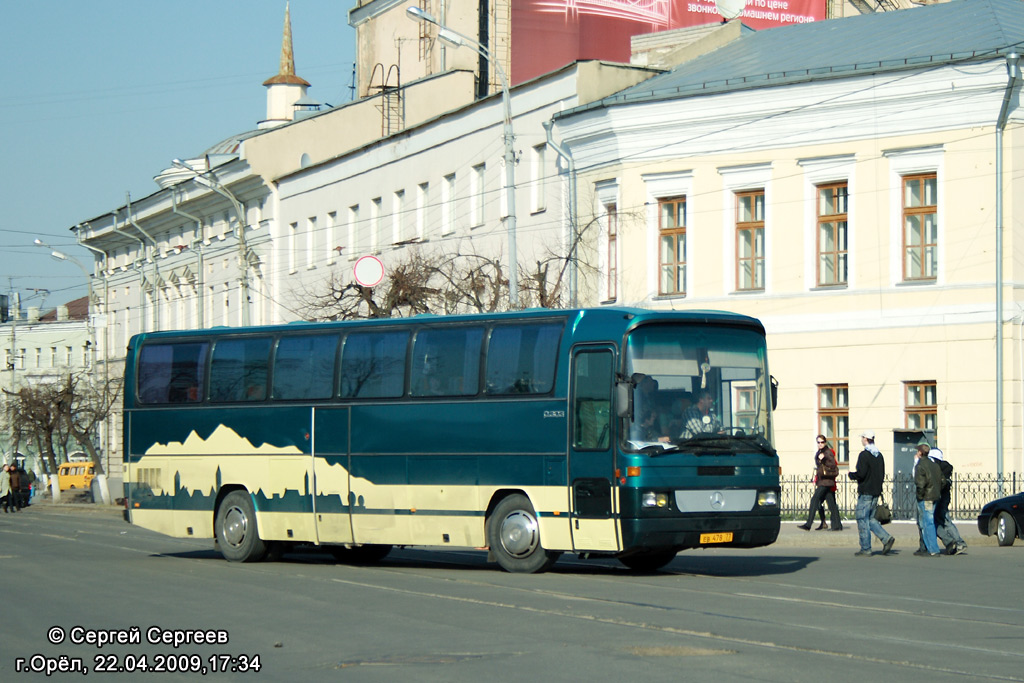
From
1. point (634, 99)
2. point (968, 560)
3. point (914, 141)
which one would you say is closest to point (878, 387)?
point (914, 141)

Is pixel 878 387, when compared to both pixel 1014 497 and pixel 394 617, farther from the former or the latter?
pixel 394 617

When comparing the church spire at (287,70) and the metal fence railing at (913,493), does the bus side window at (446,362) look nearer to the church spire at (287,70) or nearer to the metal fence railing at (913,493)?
the metal fence railing at (913,493)

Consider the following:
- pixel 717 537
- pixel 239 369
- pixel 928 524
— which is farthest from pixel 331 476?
pixel 928 524

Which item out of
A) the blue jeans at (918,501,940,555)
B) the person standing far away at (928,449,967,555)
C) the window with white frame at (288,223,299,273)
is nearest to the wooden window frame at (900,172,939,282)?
the person standing far away at (928,449,967,555)

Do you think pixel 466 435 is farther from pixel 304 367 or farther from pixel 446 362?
pixel 304 367

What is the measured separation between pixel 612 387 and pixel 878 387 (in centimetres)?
1667

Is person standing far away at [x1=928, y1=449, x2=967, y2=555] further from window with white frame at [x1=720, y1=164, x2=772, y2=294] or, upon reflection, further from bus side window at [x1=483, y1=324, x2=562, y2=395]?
window with white frame at [x1=720, y1=164, x2=772, y2=294]

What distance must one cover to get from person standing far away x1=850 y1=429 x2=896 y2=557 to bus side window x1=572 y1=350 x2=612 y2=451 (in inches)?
209

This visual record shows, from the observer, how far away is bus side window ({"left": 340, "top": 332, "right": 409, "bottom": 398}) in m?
19.8

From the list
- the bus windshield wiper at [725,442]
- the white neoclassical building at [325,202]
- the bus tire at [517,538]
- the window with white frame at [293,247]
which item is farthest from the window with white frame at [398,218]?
the bus windshield wiper at [725,442]

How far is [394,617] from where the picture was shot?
1362 cm

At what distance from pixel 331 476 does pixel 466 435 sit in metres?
2.39

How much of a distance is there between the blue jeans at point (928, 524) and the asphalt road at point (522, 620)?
51 centimetres

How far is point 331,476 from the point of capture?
67.1ft
